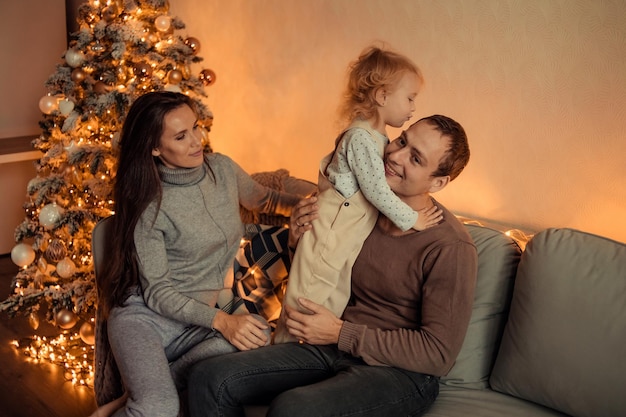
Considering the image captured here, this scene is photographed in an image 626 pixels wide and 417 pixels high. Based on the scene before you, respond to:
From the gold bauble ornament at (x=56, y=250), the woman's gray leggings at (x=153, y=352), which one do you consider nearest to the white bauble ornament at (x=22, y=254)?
the gold bauble ornament at (x=56, y=250)

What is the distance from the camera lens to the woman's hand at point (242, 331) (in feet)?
6.86

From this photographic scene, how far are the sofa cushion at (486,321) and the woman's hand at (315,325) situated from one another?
37 cm

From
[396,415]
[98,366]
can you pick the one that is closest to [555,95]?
[396,415]

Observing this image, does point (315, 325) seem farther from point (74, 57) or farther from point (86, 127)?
point (74, 57)

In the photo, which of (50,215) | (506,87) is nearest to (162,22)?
(50,215)

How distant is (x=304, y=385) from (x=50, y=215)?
1504 mm

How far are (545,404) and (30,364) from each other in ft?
7.21

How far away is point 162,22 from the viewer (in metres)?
2.93

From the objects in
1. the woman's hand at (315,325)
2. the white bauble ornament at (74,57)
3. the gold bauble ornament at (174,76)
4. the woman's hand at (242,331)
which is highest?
the white bauble ornament at (74,57)

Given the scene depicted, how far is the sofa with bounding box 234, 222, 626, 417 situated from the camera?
1.81 m

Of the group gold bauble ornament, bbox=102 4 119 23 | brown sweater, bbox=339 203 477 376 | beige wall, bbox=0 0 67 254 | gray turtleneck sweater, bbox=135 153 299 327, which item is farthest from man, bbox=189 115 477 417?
beige wall, bbox=0 0 67 254

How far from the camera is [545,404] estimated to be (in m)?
1.93

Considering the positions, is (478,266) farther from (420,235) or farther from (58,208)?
(58,208)

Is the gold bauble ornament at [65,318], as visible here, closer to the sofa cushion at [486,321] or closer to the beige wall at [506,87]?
the beige wall at [506,87]
